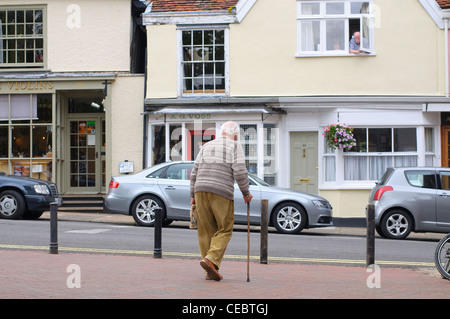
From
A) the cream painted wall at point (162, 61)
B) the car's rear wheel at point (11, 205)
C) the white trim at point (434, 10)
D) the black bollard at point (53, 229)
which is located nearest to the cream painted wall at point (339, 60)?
the white trim at point (434, 10)

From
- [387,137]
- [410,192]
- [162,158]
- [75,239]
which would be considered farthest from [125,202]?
[387,137]

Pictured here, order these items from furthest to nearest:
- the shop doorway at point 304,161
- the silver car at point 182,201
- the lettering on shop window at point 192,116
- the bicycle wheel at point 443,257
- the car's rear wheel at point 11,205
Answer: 1. the shop doorway at point 304,161
2. the lettering on shop window at point 192,116
3. the car's rear wheel at point 11,205
4. the silver car at point 182,201
5. the bicycle wheel at point 443,257

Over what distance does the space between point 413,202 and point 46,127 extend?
37.4 ft

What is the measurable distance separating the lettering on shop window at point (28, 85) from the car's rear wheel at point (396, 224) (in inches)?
427

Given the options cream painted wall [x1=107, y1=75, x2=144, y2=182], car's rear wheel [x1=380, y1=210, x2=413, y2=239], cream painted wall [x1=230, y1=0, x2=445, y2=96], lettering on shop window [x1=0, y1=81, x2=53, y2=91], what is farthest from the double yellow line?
lettering on shop window [x1=0, y1=81, x2=53, y2=91]

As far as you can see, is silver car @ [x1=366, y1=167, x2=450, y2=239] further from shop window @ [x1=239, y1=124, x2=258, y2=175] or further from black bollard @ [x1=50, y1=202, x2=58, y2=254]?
black bollard @ [x1=50, y1=202, x2=58, y2=254]

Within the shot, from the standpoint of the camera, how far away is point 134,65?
22.5m

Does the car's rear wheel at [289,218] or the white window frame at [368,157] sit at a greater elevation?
the white window frame at [368,157]

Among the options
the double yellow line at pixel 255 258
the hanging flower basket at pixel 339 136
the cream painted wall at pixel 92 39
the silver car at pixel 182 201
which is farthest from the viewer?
the cream painted wall at pixel 92 39

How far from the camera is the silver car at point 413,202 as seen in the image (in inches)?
600

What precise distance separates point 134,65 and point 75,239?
1025 cm

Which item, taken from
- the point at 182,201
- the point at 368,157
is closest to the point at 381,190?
the point at 182,201

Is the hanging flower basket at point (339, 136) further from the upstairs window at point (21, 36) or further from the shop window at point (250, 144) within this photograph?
the upstairs window at point (21, 36)

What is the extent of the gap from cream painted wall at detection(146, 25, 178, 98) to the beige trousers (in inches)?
496
